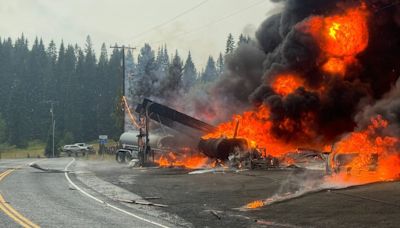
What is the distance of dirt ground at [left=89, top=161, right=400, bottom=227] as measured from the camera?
14.6 m

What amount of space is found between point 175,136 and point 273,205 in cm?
2565

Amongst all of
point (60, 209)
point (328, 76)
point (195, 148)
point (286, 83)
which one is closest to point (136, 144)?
point (195, 148)

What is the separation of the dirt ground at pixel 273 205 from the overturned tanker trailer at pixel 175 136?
7678 mm

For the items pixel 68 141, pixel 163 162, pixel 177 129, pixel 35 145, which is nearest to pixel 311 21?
pixel 177 129

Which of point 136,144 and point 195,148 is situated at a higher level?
point 136,144

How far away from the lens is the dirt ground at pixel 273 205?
47.9 ft

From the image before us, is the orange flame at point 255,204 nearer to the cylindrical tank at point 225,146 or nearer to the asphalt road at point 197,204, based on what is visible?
the asphalt road at point 197,204

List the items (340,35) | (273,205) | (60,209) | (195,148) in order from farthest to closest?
(195,148) → (340,35) → (273,205) → (60,209)

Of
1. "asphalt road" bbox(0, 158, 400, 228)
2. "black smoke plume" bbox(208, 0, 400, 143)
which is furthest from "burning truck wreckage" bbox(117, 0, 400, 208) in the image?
"asphalt road" bbox(0, 158, 400, 228)

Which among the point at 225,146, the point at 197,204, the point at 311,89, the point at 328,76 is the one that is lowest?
the point at 197,204

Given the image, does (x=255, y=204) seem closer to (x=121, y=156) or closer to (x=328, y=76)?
(x=328, y=76)

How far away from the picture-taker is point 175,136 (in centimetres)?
4275

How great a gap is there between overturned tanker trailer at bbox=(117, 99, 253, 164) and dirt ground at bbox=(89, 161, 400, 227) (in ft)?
25.2

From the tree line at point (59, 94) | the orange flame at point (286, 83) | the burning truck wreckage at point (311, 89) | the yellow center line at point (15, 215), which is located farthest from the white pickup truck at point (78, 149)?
the yellow center line at point (15, 215)
